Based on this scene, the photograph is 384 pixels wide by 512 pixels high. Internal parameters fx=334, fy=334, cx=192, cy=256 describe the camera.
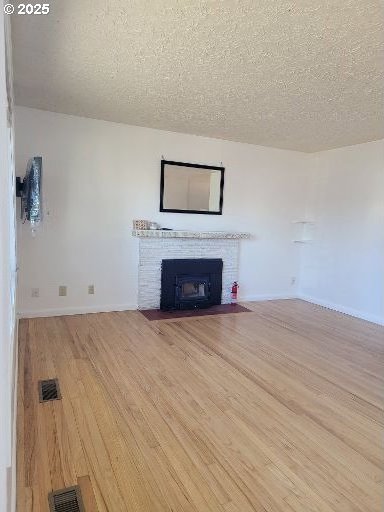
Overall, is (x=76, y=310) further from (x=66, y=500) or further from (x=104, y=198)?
(x=66, y=500)

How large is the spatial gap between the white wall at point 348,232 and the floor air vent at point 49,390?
3.97 metres

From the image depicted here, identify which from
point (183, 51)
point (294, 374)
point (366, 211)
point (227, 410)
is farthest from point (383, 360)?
point (183, 51)

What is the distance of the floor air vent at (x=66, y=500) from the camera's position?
57.3 inches

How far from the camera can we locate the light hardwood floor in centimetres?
159

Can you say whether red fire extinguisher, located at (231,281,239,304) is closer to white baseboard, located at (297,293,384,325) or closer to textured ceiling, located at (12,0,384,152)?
white baseboard, located at (297,293,384,325)

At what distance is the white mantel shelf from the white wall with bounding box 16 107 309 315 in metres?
0.17

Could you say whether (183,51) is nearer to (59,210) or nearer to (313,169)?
(59,210)

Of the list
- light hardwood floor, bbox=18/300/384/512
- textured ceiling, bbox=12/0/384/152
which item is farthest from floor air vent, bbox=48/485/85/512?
textured ceiling, bbox=12/0/384/152

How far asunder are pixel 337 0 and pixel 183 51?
38.6 inches

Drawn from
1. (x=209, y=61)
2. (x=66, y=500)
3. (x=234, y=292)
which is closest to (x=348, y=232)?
(x=234, y=292)

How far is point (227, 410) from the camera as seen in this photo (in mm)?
2256

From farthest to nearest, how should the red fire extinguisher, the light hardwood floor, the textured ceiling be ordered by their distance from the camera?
the red fire extinguisher
the textured ceiling
the light hardwood floor

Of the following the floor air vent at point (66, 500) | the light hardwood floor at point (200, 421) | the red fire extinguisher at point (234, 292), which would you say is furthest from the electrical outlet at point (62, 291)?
the floor air vent at point (66, 500)

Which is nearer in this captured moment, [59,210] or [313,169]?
[59,210]
